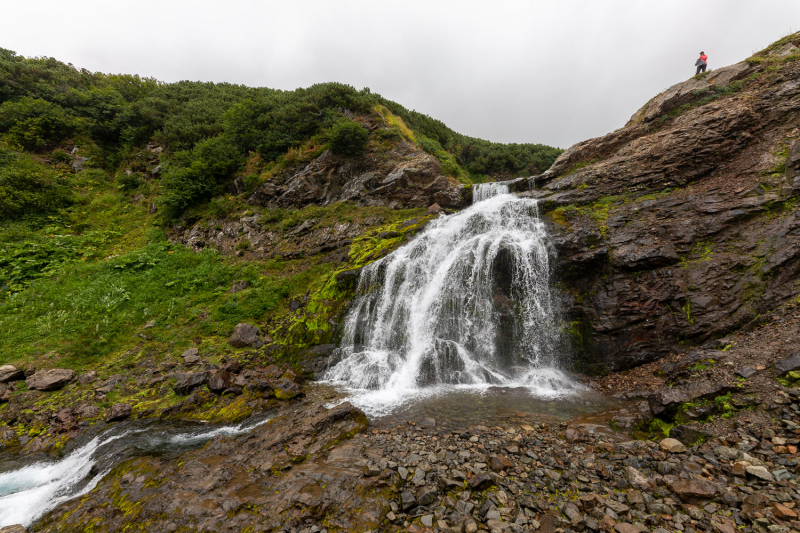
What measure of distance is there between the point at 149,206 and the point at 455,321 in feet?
81.9

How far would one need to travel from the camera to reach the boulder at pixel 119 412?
7910 millimetres

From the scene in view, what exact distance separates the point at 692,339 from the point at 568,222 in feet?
19.1

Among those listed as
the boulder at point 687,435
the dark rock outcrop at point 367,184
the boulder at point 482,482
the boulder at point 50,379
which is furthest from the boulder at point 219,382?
the dark rock outcrop at point 367,184

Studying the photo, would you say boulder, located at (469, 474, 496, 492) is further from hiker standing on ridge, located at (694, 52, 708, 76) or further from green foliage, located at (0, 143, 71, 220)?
green foliage, located at (0, 143, 71, 220)

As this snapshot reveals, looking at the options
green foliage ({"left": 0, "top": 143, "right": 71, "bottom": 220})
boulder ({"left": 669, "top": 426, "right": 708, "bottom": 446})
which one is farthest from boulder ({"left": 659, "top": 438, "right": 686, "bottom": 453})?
green foliage ({"left": 0, "top": 143, "right": 71, "bottom": 220})

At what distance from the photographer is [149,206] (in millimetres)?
22641

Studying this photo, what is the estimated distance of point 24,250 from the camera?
15.4 m

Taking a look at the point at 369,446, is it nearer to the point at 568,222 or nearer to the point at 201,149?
the point at 568,222

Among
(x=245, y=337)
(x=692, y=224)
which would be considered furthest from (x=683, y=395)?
(x=245, y=337)

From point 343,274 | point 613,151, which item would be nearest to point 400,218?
point 343,274

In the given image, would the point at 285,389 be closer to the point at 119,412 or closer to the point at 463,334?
the point at 119,412

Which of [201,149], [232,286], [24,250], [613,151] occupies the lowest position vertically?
[232,286]

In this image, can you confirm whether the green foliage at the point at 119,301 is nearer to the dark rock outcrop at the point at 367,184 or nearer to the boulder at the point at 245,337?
the boulder at the point at 245,337

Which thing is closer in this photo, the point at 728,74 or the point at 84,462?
the point at 84,462
